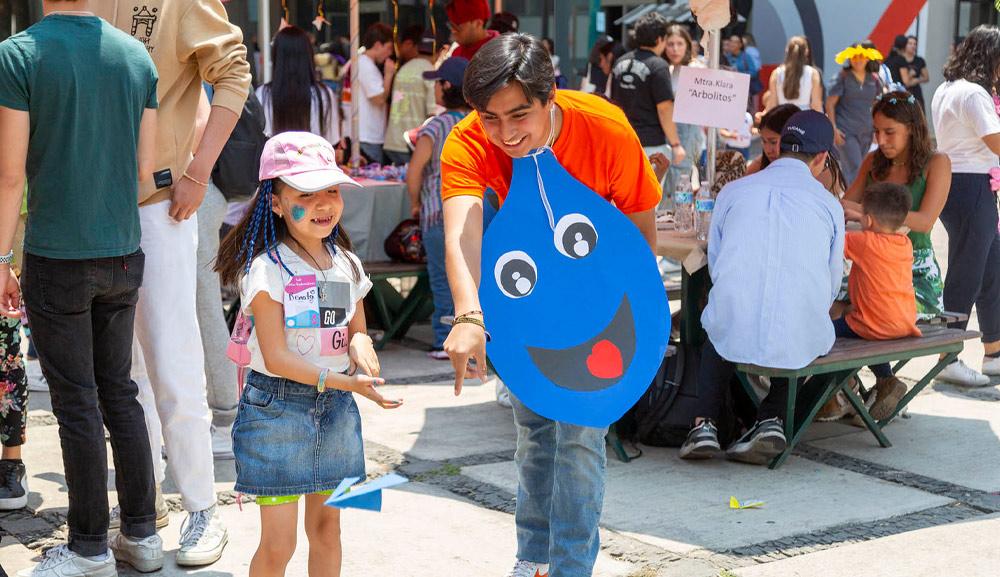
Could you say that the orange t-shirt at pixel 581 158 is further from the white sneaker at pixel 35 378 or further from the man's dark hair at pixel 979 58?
the man's dark hair at pixel 979 58

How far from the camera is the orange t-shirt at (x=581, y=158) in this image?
3.04 meters

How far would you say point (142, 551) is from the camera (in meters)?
3.58

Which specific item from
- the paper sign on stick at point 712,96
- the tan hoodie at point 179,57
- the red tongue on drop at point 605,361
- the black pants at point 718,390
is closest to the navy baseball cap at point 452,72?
the paper sign on stick at point 712,96

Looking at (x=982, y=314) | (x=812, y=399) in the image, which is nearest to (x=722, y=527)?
(x=812, y=399)

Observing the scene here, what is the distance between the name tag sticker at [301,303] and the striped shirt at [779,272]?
7.43 ft

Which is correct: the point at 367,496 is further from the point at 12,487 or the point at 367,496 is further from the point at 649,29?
the point at 649,29

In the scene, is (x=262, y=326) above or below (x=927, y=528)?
above

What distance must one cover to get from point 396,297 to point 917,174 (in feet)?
11.0

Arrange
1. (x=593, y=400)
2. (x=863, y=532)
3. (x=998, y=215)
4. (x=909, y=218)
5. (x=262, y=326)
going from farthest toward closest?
(x=998, y=215), (x=909, y=218), (x=863, y=532), (x=593, y=400), (x=262, y=326)

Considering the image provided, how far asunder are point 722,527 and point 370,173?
4.36 metres

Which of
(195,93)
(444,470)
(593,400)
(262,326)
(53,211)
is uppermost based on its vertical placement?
(195,93)

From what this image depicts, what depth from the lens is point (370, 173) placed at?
7.81m

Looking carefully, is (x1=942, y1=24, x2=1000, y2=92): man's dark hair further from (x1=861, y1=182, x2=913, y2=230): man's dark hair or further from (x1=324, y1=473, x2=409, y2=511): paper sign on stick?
(x1=324, y1=473, x2=409, y2=511): paper sign on stick

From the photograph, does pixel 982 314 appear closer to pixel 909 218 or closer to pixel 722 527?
pixel 909 218
